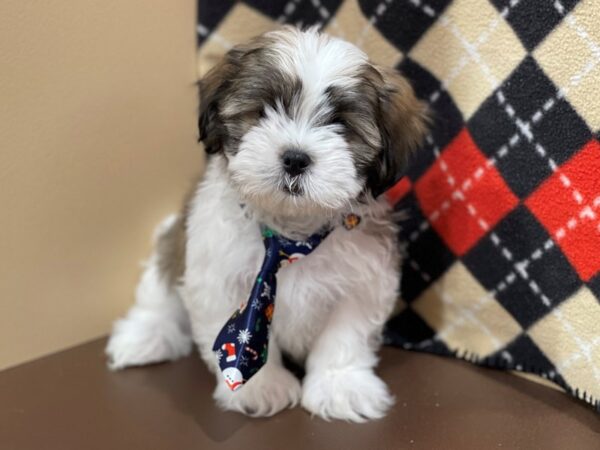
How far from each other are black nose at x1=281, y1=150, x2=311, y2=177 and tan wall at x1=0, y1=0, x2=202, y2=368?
701 millimetres

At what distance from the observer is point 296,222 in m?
1.52

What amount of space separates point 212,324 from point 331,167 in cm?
54

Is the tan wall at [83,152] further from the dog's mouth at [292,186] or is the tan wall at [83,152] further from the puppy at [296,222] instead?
the dog's mouth at [292,186]

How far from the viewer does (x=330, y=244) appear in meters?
1.56

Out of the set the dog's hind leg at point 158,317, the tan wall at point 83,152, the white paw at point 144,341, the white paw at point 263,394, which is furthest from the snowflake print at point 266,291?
the tan wall at point 83,152

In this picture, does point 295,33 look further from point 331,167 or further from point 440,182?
point 440,182

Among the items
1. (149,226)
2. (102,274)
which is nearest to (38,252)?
(102,274)

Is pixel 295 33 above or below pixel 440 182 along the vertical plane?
above

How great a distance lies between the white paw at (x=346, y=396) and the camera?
1.55 m

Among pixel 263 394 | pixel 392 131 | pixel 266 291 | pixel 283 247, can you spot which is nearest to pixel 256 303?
pixel 266 291

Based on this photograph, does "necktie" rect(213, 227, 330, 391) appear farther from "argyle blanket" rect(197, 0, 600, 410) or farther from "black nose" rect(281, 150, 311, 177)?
"argyle blanket" rect(197, 0, 600, 410)

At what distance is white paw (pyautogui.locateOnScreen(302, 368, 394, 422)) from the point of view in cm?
155

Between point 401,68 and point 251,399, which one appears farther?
point 401,68

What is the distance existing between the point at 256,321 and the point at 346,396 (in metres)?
0.30
